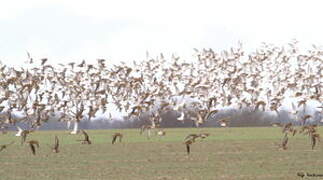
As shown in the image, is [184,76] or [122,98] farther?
[184,76]

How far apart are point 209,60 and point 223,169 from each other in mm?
66225

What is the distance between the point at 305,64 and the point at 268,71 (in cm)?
729

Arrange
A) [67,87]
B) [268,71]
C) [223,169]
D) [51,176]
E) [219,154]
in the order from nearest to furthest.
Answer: [51,176] < [223,169] < [219,154] < [67,87] < [268,71]

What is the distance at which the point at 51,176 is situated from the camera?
97.9ft

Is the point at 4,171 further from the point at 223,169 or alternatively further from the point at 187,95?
the point at 187,95

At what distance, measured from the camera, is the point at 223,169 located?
104 feet

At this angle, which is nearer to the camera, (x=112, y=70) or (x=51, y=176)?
(x=51, y=176)

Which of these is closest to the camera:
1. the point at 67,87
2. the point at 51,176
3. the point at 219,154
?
the point at 51,176

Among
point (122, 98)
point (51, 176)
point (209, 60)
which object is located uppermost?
point (209, 60)

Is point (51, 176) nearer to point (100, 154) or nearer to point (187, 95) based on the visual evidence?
point (100, 154)

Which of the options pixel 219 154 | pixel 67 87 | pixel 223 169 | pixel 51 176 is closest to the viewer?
pixel 51 176

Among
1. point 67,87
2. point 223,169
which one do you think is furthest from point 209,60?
point 223,169

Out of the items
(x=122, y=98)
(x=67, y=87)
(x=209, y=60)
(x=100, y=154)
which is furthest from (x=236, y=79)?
(x=100, y=154)

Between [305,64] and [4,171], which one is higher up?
[305,64]
